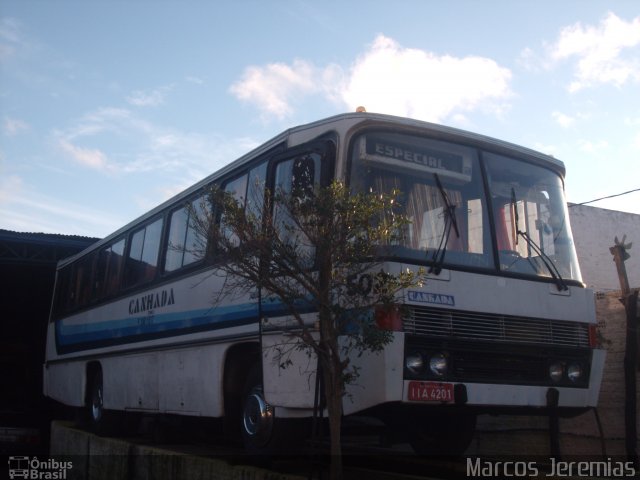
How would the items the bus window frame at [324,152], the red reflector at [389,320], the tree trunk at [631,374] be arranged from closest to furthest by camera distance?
the red reflector at [389,320] → the bus window frame at [324,152] → the tree trunk at [631,374]

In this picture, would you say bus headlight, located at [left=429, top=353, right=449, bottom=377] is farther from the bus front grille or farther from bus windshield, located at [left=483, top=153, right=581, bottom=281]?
bus windshield, located at [left=483, top=153, right=581, bottom=281]

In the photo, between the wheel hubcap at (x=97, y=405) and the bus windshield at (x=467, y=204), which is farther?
the wheel hubcap at (x=97, y=405)

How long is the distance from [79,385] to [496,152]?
9.38 m

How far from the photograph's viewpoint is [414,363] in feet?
19.9

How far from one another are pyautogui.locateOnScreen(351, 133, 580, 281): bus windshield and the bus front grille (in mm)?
462

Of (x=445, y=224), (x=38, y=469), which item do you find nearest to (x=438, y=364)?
(x=445, y=224)

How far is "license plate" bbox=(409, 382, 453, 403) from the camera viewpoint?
6.02 meters

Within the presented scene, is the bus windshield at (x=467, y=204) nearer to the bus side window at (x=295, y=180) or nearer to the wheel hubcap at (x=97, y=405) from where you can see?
the bus side window at (x=295, y=180)

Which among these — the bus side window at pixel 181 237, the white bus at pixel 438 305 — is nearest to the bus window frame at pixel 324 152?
the white bus at pixel 438 305

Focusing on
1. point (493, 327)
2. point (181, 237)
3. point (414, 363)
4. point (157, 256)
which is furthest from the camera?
point (157, 256)

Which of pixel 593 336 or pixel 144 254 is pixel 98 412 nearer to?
pixel 144 254

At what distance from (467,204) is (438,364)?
163 cm

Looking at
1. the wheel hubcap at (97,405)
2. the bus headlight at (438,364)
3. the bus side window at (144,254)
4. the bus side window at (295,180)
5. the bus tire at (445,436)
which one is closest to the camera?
the bus headlight at (438,364)

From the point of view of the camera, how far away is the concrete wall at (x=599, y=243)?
20922 millimetres
